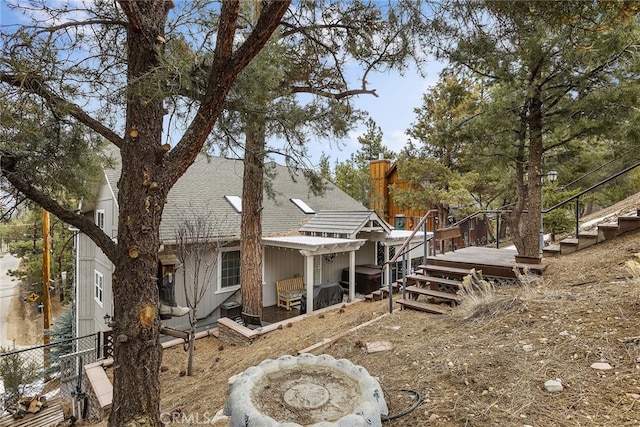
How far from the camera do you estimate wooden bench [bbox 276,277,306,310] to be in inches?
372

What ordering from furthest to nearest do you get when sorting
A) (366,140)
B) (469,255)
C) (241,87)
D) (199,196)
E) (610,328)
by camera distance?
(366,140) → (199,196) → (469,255) → (241,87) → (610,328)

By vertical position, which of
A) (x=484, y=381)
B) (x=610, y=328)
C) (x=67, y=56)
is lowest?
(x=484, y=381)

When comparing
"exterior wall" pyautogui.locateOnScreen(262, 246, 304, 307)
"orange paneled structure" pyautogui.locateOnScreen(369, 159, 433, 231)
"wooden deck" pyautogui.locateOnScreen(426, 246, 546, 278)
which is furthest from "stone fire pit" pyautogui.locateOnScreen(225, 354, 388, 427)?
"orange paneled structure" pyautogui.locateOnScreen(369, 159, 433, 231)

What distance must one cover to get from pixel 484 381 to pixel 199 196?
28.9ft

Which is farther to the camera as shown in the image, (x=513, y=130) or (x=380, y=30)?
(x=513, y=130)

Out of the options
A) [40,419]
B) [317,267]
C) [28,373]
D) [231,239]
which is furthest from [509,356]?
[28,373]

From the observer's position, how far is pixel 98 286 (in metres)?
9.67

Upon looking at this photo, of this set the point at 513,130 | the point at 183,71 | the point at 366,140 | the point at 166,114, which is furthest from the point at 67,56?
the point at 366,140

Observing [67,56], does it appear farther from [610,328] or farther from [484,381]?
[610,328]

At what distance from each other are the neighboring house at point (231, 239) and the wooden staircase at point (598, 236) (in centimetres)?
468

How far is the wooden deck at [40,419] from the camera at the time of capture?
196 inches

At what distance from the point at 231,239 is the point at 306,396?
6.27 m

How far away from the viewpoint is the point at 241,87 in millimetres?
3719

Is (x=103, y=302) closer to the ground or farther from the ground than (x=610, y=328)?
closer to the ground
